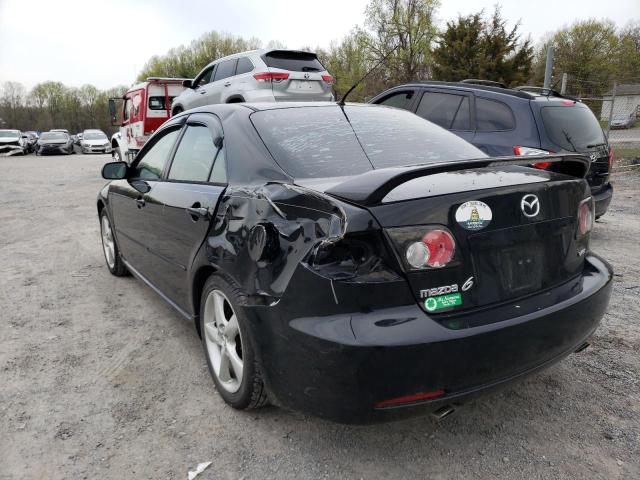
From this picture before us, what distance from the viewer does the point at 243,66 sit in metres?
9.77

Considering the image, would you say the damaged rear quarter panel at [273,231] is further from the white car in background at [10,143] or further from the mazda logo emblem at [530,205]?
the white car in background at [10,143]

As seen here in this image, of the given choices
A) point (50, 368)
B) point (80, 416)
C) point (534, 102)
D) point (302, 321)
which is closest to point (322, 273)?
point (302, 321)

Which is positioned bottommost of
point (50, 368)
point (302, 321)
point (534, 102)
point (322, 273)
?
point (50, 368)

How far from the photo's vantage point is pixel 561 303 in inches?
84.4

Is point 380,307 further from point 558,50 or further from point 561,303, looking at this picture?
point 558,50

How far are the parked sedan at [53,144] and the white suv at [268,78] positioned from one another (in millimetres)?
24208

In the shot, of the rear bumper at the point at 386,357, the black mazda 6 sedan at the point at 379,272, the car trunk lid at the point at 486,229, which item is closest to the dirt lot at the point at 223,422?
the black mazda 6 sedan at the point at 379,272

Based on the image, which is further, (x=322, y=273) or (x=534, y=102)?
(x=534, y=102)

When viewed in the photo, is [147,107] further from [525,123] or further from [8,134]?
[8,134]

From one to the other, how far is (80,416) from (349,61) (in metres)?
51.5

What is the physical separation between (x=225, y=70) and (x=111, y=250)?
21.2 ft

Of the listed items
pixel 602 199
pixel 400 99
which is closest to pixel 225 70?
pixel 400 99

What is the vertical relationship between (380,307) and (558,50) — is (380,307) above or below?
below

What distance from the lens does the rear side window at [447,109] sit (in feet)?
19.9
